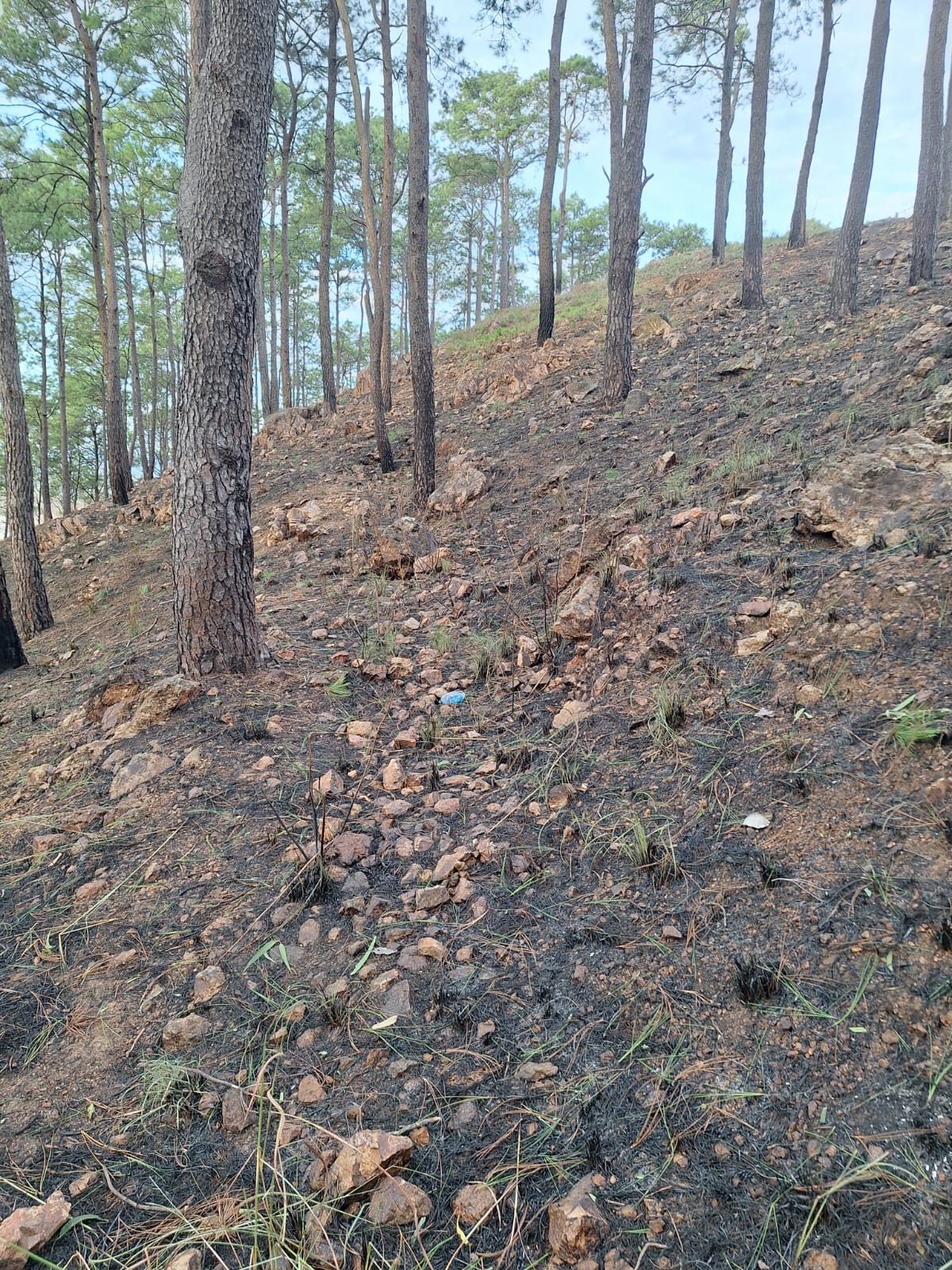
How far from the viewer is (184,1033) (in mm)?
1927

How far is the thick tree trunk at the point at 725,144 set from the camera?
14469mm

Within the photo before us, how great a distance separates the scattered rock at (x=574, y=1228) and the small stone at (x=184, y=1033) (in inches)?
43.5

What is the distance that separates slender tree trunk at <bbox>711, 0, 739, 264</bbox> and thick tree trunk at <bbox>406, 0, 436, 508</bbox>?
10812 millimetres

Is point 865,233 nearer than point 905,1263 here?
No

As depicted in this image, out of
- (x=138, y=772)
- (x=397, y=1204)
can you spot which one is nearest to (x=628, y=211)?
(x=138, y=772)

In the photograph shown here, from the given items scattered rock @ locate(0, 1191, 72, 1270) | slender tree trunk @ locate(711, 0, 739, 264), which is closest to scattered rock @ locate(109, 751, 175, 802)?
scattered rock @ locate(0, 1191, 72, 1270)

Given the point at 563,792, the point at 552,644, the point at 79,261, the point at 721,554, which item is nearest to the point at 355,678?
the point at 552,644

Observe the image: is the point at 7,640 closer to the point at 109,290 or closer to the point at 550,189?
the point at 109,290

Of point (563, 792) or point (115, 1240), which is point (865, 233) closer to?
point (563, 792)

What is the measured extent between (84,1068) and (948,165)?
1735 cm

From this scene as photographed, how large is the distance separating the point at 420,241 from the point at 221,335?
4598 mm

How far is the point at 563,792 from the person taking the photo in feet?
9.09

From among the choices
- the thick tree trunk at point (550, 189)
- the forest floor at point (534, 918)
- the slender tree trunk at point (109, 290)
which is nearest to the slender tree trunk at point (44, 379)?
the slender tree trunk at point (109, 290)

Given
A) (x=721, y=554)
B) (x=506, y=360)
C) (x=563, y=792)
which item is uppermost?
(x=506, y=360)
